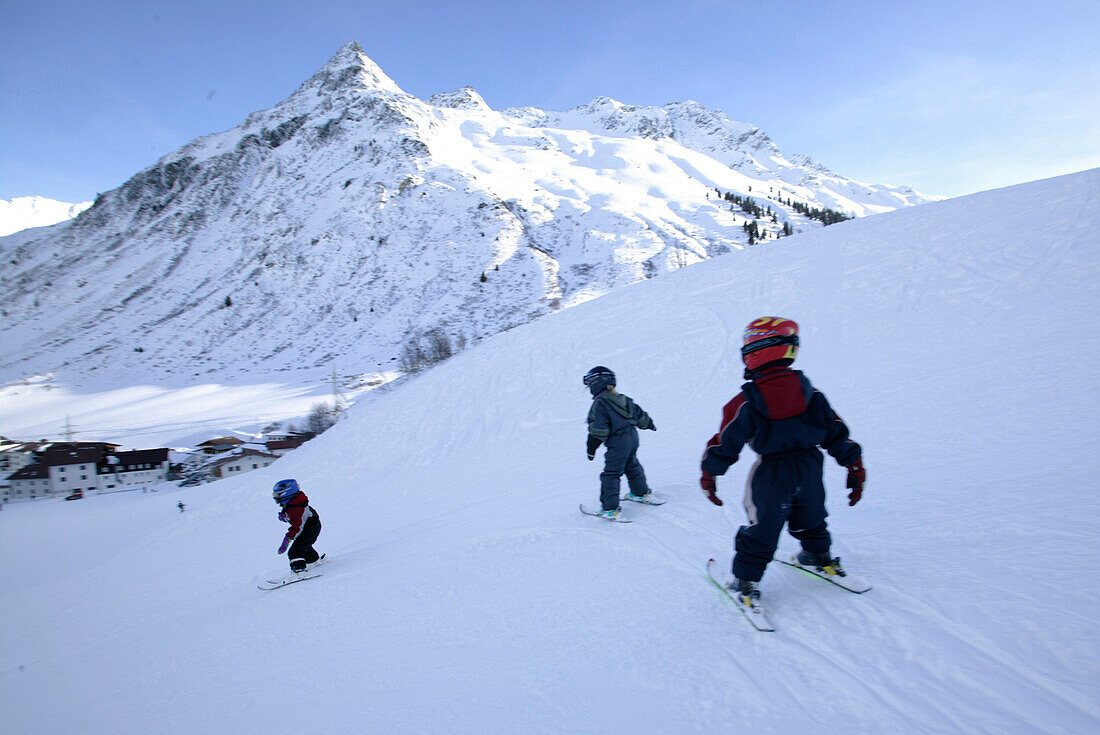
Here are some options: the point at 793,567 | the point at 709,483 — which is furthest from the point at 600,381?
the point at 793,567

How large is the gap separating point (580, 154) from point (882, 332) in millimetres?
136504

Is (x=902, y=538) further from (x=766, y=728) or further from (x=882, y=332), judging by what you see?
(x=882, y=332)

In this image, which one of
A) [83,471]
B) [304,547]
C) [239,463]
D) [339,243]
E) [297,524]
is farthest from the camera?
[339,243]

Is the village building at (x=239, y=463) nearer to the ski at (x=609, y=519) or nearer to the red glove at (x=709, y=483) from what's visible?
the ski at (x=609, y=519)

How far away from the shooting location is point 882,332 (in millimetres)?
10555

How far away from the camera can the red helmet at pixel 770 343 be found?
2.62m

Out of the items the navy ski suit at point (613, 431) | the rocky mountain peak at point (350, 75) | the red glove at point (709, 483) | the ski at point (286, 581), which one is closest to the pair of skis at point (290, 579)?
the ski at point (286, 581)

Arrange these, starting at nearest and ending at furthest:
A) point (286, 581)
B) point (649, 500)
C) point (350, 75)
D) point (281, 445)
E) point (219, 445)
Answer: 1. point (649, 500)
2. point (286, 581)
3. point (281, 445)
4. point (219, 445)
5. point (350, 75)

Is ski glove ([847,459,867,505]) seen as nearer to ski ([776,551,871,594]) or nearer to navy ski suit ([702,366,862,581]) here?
navy ski suit ([702,366,862,581])

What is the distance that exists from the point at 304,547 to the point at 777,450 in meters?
5.89

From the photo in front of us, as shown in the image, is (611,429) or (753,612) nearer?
(753,612)

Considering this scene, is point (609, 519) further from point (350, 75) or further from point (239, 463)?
point (350, 75)

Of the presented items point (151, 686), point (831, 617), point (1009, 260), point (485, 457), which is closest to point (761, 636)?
point (831, 617)

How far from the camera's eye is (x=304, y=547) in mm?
5984
